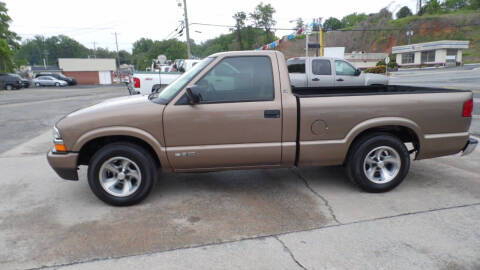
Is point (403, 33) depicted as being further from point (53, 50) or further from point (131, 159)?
point (53, 50)

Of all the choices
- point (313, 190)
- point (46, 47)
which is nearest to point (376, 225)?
point (313, 190)

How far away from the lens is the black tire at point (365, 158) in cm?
417

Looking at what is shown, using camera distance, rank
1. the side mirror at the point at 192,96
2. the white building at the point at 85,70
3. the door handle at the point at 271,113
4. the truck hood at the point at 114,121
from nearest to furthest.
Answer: the side mirror at the point at 192,96, the truck hood at the point at 114,121, the door handle at the point at 271,113, the white building at the point at 85,70

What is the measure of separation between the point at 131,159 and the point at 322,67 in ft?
27.5

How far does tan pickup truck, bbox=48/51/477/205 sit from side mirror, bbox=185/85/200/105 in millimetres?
11

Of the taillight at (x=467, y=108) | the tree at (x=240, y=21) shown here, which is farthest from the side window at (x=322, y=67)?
the tree at (x=240, y=21)

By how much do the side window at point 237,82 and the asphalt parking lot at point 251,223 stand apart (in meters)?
1.29

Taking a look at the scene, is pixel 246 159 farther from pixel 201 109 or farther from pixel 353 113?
pixel 353 113

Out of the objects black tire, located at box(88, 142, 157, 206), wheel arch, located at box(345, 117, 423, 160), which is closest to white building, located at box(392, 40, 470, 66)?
wheel arch, located at box(345, 117, 423, 160)

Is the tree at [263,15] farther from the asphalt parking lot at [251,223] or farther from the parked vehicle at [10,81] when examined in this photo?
the asphalt parking lot at [251,223]

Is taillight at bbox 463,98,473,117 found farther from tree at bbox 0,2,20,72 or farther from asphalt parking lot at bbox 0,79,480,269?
tree at bbox 0,2,20,72

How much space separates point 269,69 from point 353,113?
1.16 m

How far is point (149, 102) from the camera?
13.2 ft

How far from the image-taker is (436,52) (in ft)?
180
